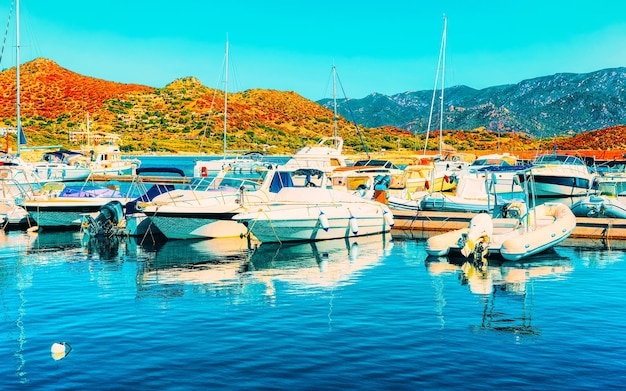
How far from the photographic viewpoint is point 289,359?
1203cm

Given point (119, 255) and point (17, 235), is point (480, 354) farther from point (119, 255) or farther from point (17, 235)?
point (17, 235)

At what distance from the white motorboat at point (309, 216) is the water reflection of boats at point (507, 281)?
17.5ft

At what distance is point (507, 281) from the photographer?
763 inches

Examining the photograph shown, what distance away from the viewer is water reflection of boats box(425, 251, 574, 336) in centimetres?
1476

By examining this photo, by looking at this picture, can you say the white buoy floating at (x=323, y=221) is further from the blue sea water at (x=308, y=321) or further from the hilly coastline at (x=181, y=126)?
the hilly coastline at (x=181, y=126)

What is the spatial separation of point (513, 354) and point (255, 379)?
4.70 m

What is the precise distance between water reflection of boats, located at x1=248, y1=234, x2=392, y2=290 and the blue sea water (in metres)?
0.10

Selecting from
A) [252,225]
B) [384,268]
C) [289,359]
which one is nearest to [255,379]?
[289,359]

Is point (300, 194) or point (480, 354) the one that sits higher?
point (300, 194)

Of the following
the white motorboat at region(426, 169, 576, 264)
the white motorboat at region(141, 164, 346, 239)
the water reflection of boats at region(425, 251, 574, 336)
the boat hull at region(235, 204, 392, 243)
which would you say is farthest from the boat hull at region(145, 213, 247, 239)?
the water reflection of boats at region(425, 251, 574, 336)

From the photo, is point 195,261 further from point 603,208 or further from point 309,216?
point 603,208

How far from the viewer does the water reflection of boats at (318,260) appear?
1997 centimetres

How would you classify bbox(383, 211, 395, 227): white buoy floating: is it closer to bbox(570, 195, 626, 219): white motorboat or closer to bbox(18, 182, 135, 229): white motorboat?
bbox(570, 195, 626, 219): white motorboat

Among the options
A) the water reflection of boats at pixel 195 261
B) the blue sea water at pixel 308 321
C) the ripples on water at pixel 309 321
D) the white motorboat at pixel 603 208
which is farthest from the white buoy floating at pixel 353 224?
the white motorboat at pixel 603 208
